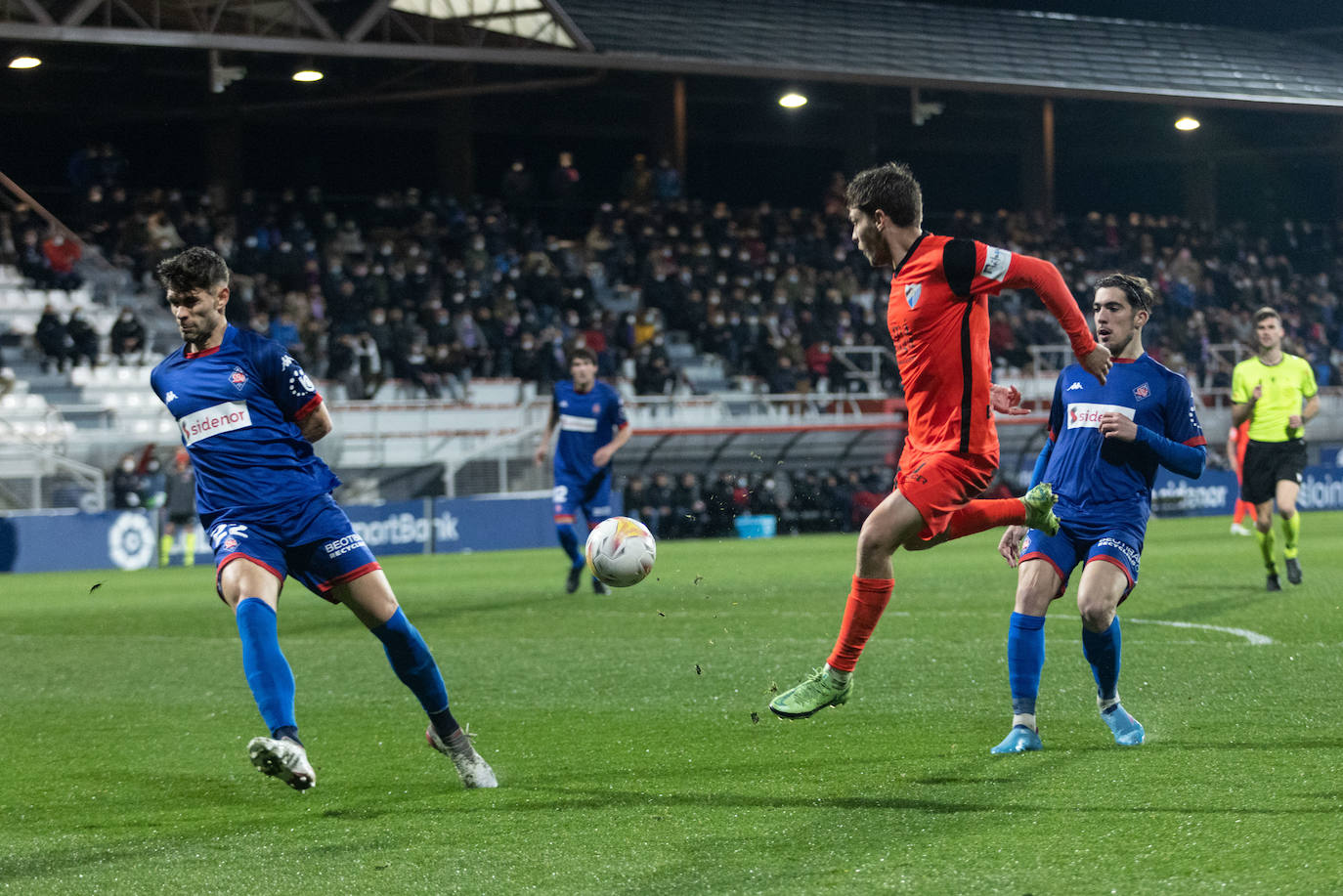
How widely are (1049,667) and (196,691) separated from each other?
15.5ft

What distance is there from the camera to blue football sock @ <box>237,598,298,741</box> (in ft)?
16.8

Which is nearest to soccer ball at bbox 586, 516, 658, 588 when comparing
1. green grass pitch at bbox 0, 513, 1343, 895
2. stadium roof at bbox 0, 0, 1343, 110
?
green grass pitch at bbox 0, 513, 1343, 895

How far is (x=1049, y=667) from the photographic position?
8.59m

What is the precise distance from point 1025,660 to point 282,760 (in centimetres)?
294

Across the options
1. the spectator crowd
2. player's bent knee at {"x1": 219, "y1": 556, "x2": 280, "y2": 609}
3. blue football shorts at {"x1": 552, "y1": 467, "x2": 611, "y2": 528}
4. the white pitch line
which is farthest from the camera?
the spectator crowd

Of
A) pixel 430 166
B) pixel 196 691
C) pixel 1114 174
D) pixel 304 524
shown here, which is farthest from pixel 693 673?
pixel 1114 174

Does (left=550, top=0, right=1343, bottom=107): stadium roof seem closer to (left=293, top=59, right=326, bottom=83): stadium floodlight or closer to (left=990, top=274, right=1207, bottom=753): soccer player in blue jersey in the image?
(left=293, top=59, right=326, bottom=83): stadium floodlight

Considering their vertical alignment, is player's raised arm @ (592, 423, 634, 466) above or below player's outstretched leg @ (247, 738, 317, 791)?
above

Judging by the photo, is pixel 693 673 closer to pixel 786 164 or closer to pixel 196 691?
pixel 196 691

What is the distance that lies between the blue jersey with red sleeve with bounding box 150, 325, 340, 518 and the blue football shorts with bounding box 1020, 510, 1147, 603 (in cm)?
283

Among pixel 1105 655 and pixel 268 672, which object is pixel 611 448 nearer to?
pixel 1105 655

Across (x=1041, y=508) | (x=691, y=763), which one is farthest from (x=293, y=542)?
(x=1041, y=508)

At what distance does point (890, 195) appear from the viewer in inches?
218

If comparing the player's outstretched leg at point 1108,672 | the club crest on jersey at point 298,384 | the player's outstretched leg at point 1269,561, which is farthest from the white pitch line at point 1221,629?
the club crest on jersey at point 298,384
